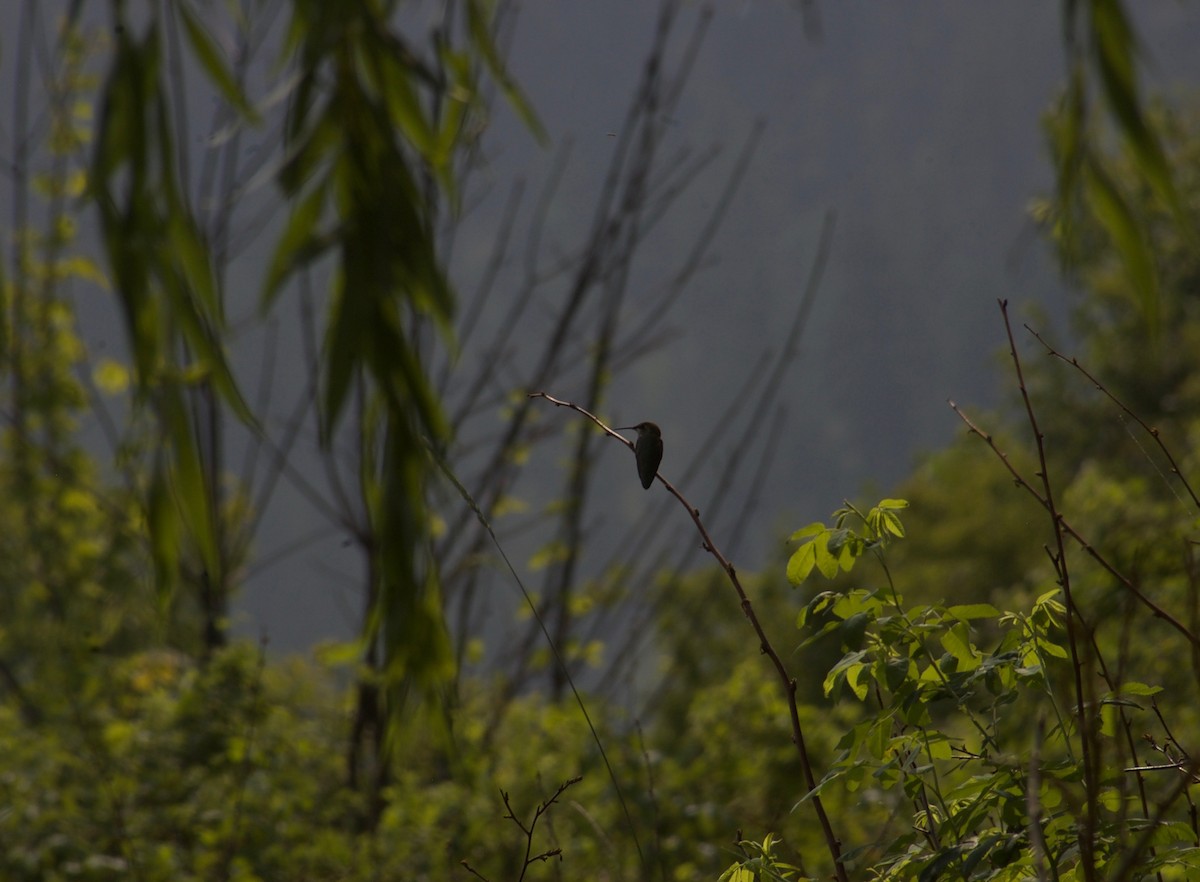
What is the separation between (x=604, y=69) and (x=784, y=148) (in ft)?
61.6

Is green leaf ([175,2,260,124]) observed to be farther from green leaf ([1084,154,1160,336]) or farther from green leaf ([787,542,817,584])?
green leaf ([1084,154,1160,336])

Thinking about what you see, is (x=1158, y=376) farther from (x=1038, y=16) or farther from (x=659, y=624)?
(x=1038, y=16)

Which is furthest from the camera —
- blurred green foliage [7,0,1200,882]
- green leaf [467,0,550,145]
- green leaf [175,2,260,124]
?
green leaf [467,0,550,145]

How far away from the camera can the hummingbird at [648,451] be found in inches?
44.2

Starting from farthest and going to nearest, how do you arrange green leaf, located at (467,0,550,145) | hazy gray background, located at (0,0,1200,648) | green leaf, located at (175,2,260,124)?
hazy gray background, located at (0,0,1200,648), green leaf, located at (467,0,550,145), green leaf, located at (175,2,260,124)

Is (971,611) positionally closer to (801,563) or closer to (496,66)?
(801,563)

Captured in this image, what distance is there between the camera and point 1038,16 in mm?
83125

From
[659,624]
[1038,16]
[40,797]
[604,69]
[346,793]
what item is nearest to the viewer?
[40,797]

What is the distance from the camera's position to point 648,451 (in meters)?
1.14

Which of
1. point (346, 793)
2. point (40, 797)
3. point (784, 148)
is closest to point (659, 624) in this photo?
point (346, 793)

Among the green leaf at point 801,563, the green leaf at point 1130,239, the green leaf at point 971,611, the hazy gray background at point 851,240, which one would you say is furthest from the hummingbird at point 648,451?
the hazy gray background at point 851,240

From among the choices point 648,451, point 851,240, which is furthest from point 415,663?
point 851,240

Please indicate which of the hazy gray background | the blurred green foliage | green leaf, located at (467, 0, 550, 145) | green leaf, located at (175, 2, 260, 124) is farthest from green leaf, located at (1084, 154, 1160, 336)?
the hazy gray background

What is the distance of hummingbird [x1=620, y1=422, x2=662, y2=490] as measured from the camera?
1.12 metres
